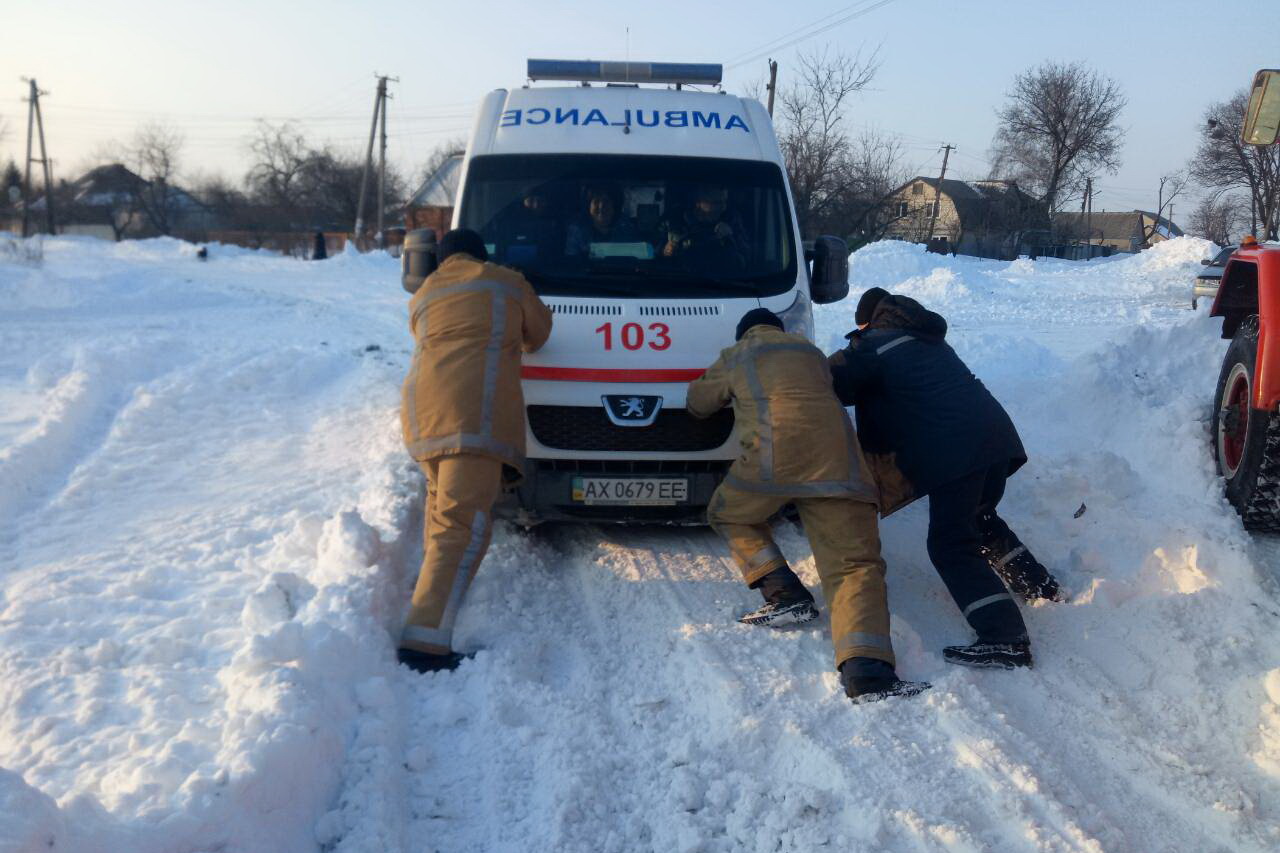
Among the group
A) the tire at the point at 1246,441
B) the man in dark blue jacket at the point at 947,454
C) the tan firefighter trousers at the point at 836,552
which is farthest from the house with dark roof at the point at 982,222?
the tan firefighter trousers at the point at 836,552

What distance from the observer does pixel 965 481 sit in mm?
4641

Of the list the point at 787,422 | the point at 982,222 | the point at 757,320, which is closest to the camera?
the point at 787,422

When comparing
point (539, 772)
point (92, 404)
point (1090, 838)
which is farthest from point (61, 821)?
point (92, 404)

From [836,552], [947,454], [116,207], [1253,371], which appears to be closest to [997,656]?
[836,552]

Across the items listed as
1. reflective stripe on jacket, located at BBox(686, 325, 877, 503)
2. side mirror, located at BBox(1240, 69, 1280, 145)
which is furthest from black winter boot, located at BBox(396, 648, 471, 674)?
side mirror, located at BBox(1240, 69, 1280, 145)

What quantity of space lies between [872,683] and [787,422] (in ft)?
4.05

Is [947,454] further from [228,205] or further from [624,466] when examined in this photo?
[228,205]

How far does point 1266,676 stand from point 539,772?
2954 millimetres

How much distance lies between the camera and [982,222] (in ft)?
177

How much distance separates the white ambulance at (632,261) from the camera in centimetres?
513

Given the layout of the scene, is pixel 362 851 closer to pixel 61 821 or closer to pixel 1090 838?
pixel 61 821

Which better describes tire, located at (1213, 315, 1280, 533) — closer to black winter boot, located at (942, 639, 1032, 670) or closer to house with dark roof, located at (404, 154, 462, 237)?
black winter boot, located at (942, 639, 1032, 670)

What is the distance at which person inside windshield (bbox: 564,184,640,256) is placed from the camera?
5.84 metres

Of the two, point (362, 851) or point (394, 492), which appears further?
point (394, 492)
